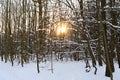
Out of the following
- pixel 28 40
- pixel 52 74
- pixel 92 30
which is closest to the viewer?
pixel 52 74

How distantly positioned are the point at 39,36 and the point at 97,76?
1260 centimetres

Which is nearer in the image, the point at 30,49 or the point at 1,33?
the point at 30,49

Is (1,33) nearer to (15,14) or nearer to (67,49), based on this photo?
(15,14)

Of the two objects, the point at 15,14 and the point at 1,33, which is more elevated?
the point at 15,14

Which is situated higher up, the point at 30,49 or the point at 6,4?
the point at 6,4

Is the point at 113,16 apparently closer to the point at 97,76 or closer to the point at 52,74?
the point at 97,76

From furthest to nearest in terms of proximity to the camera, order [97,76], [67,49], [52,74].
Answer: [67,49] → [52,74] → [97,76]

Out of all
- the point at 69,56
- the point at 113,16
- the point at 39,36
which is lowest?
the point at 69,56

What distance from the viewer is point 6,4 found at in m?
38.3

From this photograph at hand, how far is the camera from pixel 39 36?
28797 millimetres

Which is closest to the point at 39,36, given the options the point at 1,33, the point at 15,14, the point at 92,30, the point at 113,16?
the point at 92,30

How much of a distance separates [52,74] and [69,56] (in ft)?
72.9

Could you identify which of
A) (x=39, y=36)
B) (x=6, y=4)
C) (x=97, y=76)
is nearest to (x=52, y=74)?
(x=97, y=76)

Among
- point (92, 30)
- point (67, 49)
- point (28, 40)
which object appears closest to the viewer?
point (92, 30)
